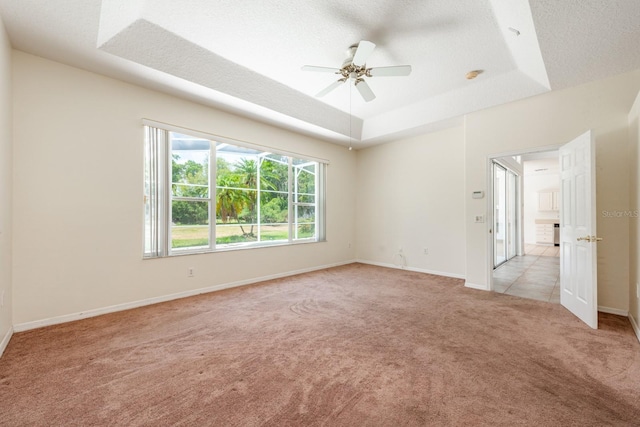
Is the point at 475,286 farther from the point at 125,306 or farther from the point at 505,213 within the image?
the point at 125,306

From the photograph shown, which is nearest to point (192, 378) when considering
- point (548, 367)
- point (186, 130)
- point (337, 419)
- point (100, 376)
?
point (100, 376)

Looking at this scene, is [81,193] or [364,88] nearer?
[81,193]

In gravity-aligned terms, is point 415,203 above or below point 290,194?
below

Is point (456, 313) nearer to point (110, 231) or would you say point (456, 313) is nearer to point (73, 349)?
point (73, 349)

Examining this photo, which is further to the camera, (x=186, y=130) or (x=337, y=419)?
(x=186, y=130)

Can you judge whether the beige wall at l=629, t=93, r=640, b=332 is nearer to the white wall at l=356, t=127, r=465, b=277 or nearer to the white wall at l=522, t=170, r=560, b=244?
the white wall at l=356, t=127, r=465, b=277

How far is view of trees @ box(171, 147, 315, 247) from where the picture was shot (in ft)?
12.8

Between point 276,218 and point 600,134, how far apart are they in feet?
15.6

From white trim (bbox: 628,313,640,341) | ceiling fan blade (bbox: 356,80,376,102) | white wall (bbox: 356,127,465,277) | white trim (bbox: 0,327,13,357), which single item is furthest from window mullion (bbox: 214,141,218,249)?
white trim (bbox: 628,313,640,341)

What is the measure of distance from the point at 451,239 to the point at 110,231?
5.27 meters

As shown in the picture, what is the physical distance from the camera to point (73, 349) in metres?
2.31

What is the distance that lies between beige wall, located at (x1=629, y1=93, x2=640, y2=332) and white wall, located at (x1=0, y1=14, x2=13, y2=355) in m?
5.80

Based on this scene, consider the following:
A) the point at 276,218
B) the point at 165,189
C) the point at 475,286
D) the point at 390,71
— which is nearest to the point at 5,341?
the point at 165,189

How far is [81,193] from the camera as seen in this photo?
2.99 m
